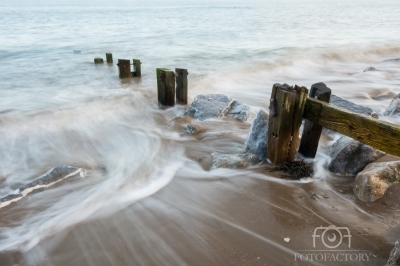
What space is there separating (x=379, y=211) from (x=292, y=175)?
113cm

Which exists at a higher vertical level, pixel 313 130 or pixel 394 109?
pixel 313 130

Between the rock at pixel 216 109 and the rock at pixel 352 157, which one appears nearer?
the rock at pixel 352 157

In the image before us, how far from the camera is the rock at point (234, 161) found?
4461mm

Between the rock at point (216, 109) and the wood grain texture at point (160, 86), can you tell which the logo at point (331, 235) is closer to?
the rock at point (216, 109)

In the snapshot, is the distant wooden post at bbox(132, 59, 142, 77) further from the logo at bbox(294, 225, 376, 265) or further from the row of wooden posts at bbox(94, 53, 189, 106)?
the logo at bbox(294, 225, 376, 265)

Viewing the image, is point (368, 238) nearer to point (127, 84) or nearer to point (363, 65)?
point (127, 84)

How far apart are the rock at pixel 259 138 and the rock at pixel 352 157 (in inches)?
39.8

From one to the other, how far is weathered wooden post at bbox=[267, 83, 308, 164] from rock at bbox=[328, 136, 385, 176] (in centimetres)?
63

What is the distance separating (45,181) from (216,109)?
400 cm

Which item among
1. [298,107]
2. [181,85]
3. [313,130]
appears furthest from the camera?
[181,85]

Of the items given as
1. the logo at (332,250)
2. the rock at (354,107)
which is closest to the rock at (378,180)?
the logo at (332,250)

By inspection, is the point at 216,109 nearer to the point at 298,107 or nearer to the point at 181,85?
the point at 181,85

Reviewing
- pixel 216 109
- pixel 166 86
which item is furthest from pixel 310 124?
pixel 166 86

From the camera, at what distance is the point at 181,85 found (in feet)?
24.4
